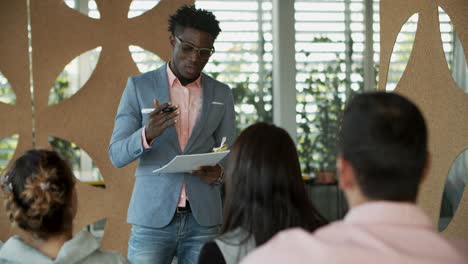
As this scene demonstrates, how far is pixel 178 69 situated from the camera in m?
3.04

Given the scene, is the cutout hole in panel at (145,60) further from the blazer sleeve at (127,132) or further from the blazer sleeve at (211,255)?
the blazer sleeve at (211,255)

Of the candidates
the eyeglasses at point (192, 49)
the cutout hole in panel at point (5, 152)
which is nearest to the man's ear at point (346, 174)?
the eyeglasses at point (192, 49)

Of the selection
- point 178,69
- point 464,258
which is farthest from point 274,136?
point 178,69

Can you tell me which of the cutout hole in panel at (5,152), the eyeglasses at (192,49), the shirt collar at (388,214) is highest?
the eyeglasses at (192,49)

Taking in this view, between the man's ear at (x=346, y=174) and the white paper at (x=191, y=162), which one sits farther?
the white paper at (x=191, y=162)

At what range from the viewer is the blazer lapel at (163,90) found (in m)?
3.04

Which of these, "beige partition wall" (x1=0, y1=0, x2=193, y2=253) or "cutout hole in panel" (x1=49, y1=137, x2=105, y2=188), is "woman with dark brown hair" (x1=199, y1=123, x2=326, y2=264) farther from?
"cutout hole in panel" (x1=49, y1=137, x2=105, y2=188)

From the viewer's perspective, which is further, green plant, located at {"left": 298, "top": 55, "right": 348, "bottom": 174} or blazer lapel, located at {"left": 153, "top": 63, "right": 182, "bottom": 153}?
green plant, located at {"left": 298, "top": 55, "right": 348, "bottom": 174}

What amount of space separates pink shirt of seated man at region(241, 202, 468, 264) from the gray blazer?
1.63 m

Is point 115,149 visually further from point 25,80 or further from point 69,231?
point 25,80

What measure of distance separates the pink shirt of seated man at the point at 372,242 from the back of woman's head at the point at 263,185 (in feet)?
2.22

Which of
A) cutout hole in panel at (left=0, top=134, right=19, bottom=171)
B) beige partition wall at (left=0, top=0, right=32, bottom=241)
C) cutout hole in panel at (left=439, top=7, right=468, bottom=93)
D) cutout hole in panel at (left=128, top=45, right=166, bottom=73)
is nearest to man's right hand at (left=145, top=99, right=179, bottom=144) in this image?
cutout hole in panel at (left=439, top=7, right=468, bottom=93)

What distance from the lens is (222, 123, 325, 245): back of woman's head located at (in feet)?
6.59

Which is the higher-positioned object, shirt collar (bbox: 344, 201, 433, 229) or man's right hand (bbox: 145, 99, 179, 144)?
man's right hand (bbox: 145, 99, 179, 144)
